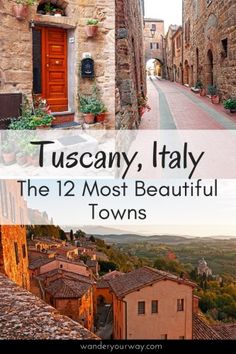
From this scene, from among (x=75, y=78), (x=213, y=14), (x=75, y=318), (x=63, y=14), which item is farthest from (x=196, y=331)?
(x=63, y=14)

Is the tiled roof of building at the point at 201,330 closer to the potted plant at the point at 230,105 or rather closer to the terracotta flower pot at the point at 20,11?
the potted plant at the point at 230,105

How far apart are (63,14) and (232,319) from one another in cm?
331

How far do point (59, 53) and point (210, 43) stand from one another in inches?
62.1

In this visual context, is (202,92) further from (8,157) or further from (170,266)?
(170,266)

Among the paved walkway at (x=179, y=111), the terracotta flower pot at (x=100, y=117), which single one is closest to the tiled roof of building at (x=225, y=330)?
the paved walkway at (x=179, y=111)

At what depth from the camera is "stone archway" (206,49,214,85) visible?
3230 mm

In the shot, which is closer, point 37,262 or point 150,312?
point 150,312

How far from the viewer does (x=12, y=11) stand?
3865 millimetres

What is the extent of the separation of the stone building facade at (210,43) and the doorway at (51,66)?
4.20 ft

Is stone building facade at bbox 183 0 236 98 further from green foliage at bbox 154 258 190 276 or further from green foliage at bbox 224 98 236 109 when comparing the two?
green foliage at bbox 154 258 190 276

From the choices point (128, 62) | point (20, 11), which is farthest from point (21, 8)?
point (128, 62)

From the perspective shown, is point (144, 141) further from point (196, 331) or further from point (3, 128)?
point (3, 128)

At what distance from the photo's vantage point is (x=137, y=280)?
1762 mm

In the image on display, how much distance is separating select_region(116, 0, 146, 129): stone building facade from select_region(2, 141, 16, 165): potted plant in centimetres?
67
